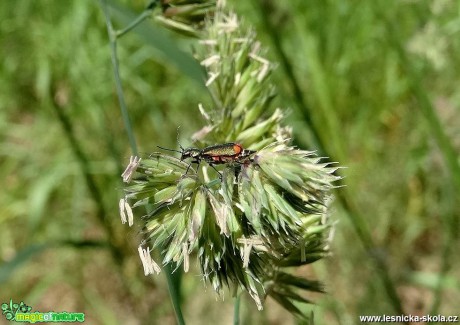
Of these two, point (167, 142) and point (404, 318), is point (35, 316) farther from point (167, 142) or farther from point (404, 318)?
point (167, 142)

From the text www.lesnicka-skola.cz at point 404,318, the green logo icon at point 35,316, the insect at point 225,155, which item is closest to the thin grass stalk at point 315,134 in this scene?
the text www.lesnicka-skola.cz at point 404,318

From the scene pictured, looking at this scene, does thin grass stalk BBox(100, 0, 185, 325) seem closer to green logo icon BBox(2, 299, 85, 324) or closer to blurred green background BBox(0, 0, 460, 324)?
green logo icon BBox(2, 299, 85, 324)

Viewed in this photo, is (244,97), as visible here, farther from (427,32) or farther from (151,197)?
(427,32)

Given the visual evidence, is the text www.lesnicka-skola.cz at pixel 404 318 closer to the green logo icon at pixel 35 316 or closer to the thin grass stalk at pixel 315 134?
the thin grass stalk at pixel 315 134

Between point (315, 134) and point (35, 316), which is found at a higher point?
point (315, 134)

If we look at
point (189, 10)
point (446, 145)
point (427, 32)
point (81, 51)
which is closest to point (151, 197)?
point (189, 10)

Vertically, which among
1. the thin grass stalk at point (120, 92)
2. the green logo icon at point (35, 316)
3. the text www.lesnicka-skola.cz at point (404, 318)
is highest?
the thin grass stalk at point (120, 92)

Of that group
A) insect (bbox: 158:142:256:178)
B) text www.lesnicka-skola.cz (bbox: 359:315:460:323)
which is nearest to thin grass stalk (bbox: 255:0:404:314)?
text www.lesnicka-skola.cz (bbox: 359:315:460:323)

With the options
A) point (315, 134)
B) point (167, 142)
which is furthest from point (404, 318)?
point (167, 142)
